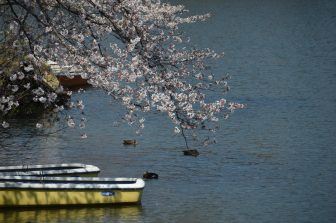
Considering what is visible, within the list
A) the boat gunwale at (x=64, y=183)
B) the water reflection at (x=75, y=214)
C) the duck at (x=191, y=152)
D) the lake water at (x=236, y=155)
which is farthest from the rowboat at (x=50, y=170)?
the duck at (x=191, y=152)

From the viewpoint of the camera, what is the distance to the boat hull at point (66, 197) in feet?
72.4

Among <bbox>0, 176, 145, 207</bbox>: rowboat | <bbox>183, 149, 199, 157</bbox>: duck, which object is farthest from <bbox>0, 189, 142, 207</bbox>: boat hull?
<bbox>183, 149, 199, 157</bbox>: duck

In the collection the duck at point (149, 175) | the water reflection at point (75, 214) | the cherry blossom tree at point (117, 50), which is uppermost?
the cherry blossom tree at point (117, 50)

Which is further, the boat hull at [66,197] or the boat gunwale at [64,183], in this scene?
the boat hull at [66,197]

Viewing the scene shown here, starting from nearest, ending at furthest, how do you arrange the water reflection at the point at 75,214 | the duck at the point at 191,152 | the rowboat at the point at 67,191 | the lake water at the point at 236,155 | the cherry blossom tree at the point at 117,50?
1. the cherry blossom tree at the point at 117,50
2. the water reflection at the point at 75,214
3. the rowboat at the point at 67,191
4. the lake water at the point at 236,155
5. the duck at the point at 191,152

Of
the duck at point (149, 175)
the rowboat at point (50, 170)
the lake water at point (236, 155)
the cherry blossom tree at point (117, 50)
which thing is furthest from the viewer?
the duck at point (149, 175)

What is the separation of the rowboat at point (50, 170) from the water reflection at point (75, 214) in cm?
140

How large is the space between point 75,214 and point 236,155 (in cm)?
812

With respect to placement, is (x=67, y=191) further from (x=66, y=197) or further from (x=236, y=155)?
(x=236, y=155)

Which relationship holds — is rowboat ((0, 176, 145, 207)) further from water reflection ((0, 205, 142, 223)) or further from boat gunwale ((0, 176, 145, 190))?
water reflection ((0, 205, 142, 223))

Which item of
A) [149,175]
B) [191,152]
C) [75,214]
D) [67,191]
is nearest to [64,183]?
[67,191]

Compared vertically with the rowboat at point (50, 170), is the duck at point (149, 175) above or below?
below

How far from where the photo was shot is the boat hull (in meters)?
22.1

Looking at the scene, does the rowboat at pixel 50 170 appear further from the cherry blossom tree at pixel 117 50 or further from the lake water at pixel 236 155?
the cherry blossom tree at pixel 117 50
